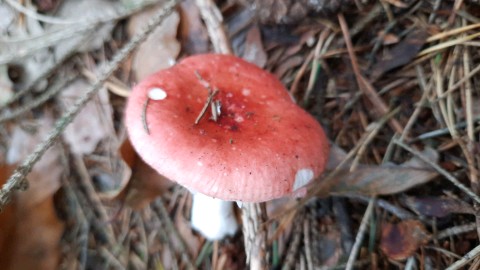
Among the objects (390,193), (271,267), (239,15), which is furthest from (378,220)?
(239,15)

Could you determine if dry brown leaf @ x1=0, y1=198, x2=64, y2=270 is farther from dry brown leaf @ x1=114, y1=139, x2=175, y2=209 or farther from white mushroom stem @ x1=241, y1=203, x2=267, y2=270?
white mushroom stem @ x1=241, y1=203, x2=267, y2=270

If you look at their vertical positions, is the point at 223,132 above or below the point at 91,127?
above

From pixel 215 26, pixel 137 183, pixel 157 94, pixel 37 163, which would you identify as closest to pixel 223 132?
pixel 157 94

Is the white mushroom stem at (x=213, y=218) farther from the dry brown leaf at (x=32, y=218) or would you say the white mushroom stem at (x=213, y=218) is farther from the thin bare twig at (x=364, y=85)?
the thin bare twig at (x=364, y=85)

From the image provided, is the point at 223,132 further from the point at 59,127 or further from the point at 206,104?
the point at 59,127

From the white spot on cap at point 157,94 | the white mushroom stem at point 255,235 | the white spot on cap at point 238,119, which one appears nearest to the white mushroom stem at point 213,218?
the white mushroom stem at point 255,235

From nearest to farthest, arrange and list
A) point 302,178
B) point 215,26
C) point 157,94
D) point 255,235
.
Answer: point 302,178 → point 157,94 → point 255,235 → point 215,26

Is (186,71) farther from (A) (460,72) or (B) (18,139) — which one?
(A) (460,72)
